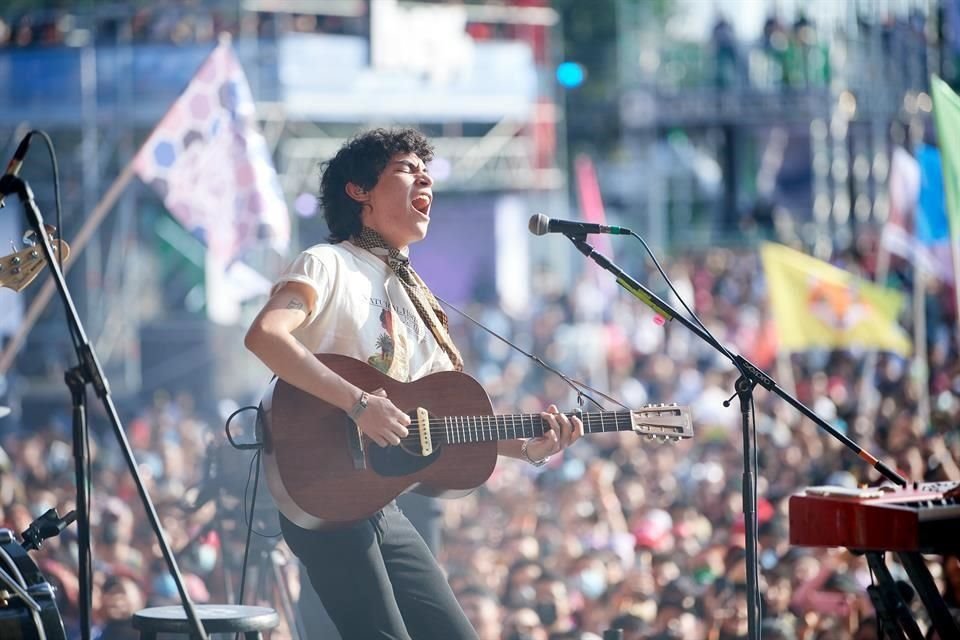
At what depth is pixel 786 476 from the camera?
34.0ft

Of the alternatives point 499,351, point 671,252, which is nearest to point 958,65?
point 671,252

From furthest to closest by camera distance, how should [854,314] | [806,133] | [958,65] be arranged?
[806,133]
[958,65]
[854,314]

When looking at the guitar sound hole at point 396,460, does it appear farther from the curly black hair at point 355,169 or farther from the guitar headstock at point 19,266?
the guitar headstock at point 19,266

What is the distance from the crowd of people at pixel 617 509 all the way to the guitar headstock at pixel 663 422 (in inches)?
70.6

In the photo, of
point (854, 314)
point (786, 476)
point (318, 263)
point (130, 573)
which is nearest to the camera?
point (318, 263)

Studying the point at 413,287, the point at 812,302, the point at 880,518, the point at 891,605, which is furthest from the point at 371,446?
the point at 812,302

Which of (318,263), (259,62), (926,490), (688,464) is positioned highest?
(259,62)

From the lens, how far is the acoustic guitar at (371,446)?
404 centimetres

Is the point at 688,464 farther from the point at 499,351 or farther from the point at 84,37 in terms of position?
the point at 84,37

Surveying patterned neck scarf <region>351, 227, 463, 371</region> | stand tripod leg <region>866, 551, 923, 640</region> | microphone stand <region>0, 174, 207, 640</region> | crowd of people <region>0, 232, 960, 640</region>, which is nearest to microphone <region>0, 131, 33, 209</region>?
microphone stand <region>0, 174, 207, 640</region>

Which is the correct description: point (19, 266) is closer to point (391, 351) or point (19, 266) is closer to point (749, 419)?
point (391, 351)

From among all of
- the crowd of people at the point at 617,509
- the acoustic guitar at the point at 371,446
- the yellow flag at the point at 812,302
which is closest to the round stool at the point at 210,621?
the acoustic guitar at the point at 371,446

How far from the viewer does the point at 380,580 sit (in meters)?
4.00

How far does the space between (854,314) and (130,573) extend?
772 centimetres
